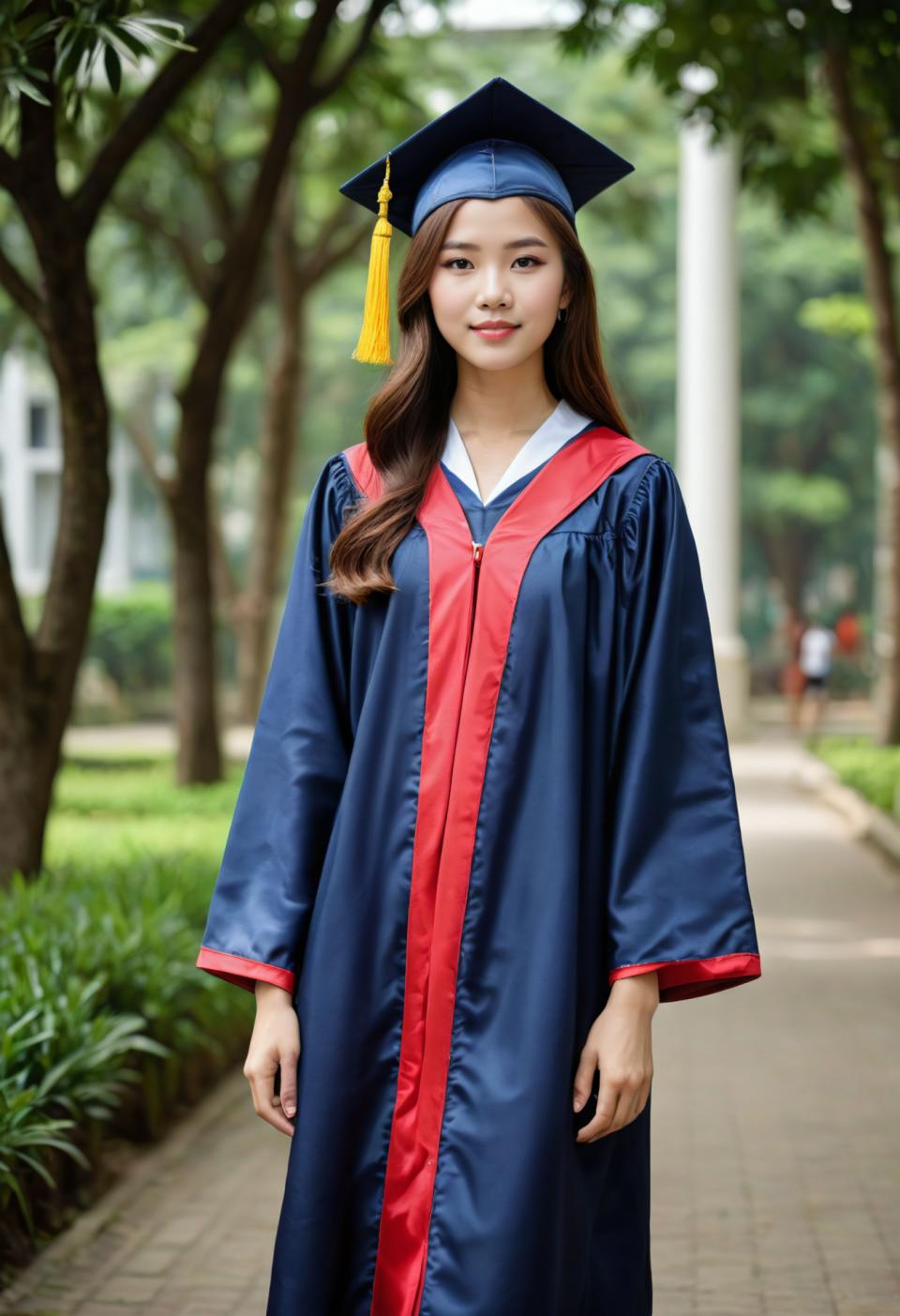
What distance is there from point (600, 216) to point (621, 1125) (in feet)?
50.9

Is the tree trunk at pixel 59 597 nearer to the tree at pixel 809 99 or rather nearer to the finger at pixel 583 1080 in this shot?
the tree at pixel 809 99

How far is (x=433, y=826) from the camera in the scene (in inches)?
93.7

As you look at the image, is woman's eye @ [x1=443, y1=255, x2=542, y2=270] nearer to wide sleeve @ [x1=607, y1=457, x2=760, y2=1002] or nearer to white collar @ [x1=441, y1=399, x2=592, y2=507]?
white collar @ [x1=441, y1=399, x2=592, y2=507]

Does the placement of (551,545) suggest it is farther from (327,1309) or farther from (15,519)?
(15,519)

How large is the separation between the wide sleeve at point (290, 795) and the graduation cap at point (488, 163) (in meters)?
0.53

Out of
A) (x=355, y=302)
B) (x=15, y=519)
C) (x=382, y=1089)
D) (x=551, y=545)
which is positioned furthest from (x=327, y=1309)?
(x=355, y=302)

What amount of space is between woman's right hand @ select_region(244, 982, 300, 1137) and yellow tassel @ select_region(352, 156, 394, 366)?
3.17 feet

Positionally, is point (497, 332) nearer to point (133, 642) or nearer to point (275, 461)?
point (275, 461)

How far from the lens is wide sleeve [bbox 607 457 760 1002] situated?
232 cm

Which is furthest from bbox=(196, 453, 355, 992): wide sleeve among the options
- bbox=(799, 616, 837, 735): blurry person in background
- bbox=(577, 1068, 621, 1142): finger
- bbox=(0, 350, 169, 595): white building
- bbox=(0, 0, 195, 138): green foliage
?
bbox=(0, 350, 169, 595): white building

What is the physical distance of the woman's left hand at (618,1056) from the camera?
230cm

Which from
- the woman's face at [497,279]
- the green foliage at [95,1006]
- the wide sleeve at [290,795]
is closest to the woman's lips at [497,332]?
the woman's face at [497,279]

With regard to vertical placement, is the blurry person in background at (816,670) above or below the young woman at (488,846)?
above

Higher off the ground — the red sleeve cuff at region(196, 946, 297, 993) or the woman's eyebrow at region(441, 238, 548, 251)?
the woman's eyebrow at region(441, 238, 548, 251)
